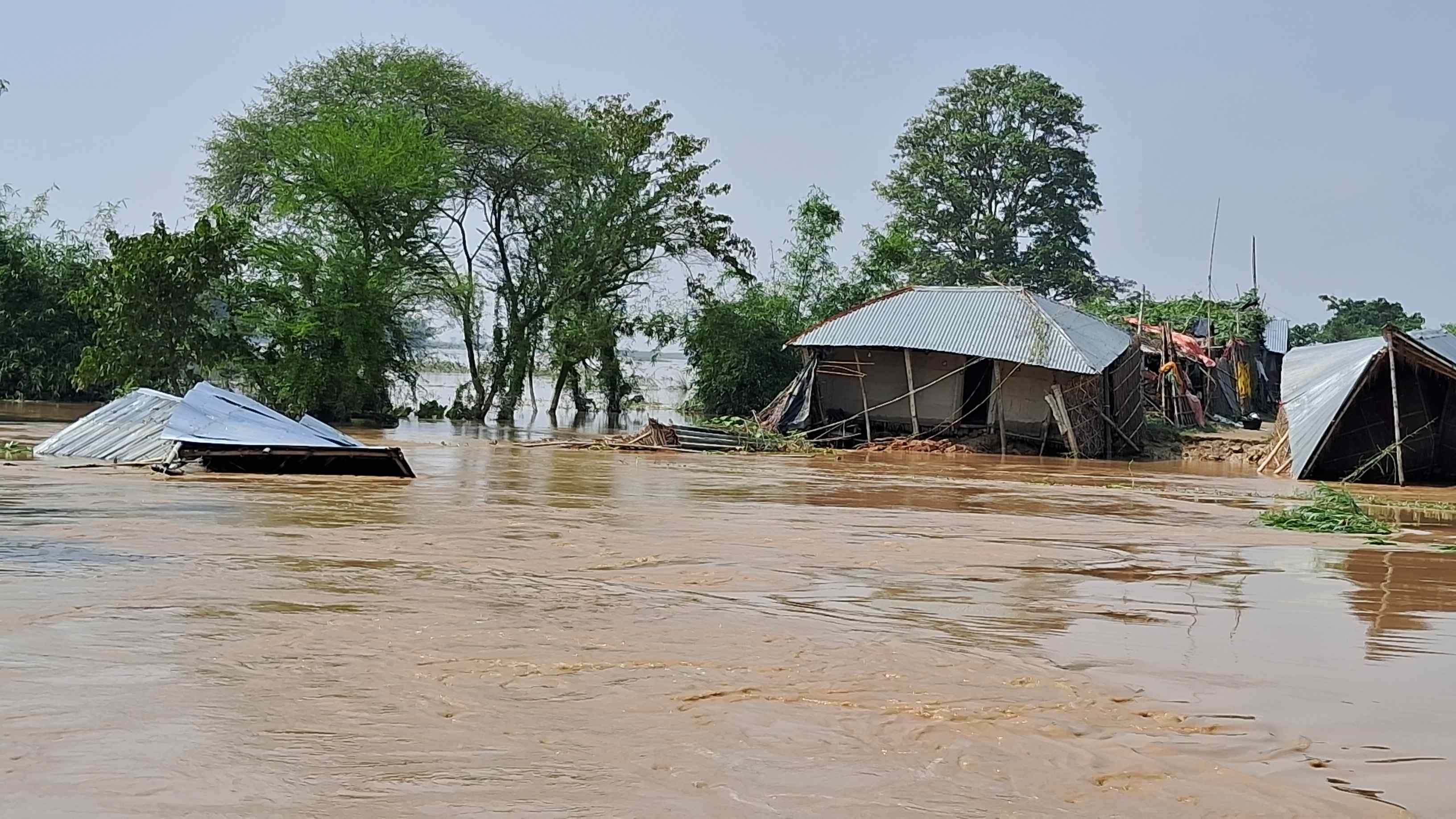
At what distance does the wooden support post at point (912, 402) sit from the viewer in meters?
23.6

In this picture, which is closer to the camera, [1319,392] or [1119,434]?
[1319,392]

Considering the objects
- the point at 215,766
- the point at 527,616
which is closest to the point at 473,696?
the point at 215,766

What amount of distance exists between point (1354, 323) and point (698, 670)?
4939 centimetres

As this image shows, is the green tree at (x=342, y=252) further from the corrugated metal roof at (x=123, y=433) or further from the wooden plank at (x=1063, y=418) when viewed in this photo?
the wooden plank at (x=1063, y=418)

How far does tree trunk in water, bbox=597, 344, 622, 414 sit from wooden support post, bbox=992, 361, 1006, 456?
11.4m

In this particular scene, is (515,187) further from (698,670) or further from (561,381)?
(698,670)

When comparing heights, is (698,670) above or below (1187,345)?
below

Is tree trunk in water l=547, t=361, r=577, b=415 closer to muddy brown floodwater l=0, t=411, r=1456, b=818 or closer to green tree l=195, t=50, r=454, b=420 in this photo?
green tree l=195, t=50, r=454, b=420

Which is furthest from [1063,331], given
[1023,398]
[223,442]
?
[223,442]

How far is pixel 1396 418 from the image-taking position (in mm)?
16609

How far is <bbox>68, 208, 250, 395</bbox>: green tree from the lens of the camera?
82.0ft

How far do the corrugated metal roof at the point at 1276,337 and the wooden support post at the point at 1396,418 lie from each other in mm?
19692

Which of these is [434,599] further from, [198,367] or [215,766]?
[198,367]

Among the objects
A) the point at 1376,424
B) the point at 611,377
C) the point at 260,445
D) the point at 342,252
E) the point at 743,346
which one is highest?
the point at 342,252
